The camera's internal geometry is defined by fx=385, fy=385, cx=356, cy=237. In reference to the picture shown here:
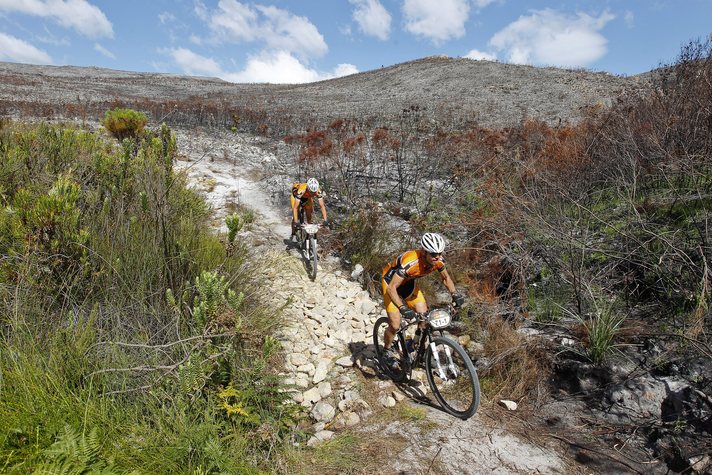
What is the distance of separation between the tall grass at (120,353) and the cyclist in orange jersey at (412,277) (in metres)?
1.37

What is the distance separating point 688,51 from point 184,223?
10.6m

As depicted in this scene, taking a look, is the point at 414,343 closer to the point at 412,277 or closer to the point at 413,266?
the point at 412,277

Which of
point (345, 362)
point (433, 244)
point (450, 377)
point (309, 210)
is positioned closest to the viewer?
point (433, 244)

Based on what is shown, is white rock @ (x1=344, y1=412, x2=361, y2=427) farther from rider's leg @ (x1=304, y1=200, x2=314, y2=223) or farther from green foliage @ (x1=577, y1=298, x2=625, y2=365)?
rider's leg @ (x1=304, y1=200, x2=314, y2=223)

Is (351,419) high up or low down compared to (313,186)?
down

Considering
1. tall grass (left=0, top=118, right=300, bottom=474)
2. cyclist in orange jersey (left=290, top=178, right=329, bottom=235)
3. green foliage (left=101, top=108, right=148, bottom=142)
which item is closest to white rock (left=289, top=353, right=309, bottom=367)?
tall grass (left=0, top=118, right=300, bottom=474)

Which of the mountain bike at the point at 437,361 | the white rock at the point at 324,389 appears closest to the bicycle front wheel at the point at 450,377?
the mountain bike at the point at 437,361

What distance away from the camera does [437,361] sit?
402cm

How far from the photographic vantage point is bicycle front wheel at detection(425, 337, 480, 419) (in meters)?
3.94

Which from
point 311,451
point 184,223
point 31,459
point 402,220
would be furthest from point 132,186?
point 402,220

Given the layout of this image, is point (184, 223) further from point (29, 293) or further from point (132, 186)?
point (29, 293)

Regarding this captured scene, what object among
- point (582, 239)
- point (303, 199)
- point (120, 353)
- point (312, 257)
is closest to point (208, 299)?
point (120, 353)

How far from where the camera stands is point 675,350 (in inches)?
149

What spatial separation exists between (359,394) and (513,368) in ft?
5.70
